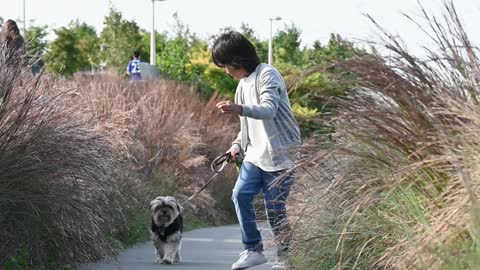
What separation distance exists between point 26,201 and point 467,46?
126 inches

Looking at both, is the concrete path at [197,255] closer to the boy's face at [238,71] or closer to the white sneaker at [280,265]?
the white sneaker at [280,265]

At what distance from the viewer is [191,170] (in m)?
18.6

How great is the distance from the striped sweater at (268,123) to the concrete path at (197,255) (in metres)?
0.65

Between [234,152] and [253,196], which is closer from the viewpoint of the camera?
[253,196]

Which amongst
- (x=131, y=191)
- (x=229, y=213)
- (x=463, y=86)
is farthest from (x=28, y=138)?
(x=229, y=213)

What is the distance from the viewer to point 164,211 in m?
12.2

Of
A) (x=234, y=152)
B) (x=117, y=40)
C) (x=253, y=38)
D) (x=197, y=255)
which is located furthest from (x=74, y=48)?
(x=234, y=152)

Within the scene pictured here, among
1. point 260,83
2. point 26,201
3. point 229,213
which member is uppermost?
point 260,83

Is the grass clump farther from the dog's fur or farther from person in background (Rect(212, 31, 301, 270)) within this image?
the dog's fur

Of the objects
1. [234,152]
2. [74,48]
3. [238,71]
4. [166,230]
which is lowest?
[166,230]

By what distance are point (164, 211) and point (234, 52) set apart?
11.1 feet

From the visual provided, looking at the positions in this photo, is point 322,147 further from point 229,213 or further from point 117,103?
point 229,213

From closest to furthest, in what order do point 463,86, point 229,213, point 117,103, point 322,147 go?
point 463,86 → point 322,147 → point 117,103 → point 229,213

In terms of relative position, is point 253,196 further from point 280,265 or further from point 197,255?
point 197,255
